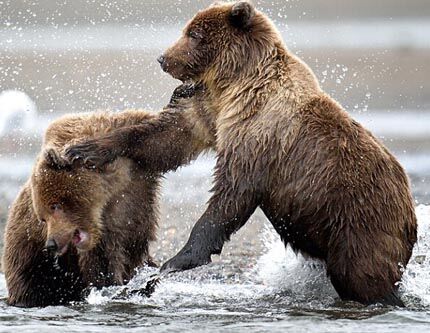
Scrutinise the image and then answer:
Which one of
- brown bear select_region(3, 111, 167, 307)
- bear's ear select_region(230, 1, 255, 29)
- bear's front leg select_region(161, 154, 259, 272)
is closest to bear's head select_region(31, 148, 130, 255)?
brown bear select_region(3, 111, 167, 307)

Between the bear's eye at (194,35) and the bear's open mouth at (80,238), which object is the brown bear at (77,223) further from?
the bear's eye at (194,35)

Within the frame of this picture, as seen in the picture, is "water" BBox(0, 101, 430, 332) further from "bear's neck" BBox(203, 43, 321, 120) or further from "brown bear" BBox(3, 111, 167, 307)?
Result: "bear's neck" BBox(203, 43, 321, 120)

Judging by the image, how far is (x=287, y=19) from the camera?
1961 centimetres

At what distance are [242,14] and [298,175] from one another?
103cm

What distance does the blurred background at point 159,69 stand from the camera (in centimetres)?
1313

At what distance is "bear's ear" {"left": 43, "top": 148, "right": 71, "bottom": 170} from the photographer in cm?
727

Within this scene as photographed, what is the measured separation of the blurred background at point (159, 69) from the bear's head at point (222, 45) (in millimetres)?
3074

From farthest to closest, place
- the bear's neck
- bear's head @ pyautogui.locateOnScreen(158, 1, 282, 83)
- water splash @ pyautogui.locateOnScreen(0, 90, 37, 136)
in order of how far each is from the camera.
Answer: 1. water splash @ pyautogui.locateOnScreen(0, 90, 37, 136)
2. bear's head @ pyautogui.locateOnScreen(158, 1, 282, 83)
3. the bear's neck

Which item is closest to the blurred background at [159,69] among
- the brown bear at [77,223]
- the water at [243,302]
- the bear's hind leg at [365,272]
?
the water at [243,302]

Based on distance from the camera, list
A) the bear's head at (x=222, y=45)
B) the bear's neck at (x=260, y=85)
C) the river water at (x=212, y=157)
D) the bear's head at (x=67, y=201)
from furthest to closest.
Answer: the bear's head at (x=222, y=45), the bear's neck at (x=260, y=85), the bear's head at (x=67, y=201), the river water at (x=212, y=157)

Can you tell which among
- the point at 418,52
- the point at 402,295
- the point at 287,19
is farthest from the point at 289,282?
the point at 287,19

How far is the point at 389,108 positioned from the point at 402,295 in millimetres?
8300

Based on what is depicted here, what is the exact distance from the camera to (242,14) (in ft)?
25.4

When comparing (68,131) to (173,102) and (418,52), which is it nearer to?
(173,102)
